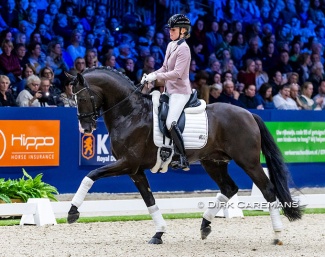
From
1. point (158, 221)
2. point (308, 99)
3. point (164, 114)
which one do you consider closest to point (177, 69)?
point (164, 114)

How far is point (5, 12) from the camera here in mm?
15070

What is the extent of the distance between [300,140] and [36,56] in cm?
524

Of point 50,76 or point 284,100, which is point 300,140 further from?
point 50,76

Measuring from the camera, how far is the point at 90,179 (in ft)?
28.9

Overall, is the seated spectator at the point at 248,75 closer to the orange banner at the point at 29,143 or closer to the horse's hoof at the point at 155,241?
the orange banner at the point at 29,143

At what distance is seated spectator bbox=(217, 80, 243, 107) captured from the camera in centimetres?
1552

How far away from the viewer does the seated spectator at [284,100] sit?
16.4m

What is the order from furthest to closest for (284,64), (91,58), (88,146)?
1. (284,64)
2. (91,58)
3. (88,146)

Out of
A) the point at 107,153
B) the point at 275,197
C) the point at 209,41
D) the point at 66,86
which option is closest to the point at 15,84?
the point at 66,86

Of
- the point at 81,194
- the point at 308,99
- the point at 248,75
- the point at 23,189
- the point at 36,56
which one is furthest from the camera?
the point at 248,75

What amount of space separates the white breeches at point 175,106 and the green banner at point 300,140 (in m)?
5.75

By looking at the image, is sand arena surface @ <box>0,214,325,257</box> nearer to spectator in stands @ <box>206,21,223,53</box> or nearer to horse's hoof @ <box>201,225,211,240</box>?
horse's hoof @ <box>201,225,211,240</box>

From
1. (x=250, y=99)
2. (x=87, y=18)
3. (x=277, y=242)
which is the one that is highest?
(x=87, y=18)

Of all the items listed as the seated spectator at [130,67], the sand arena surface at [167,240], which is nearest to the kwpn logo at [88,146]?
the sand arena surface at [167,240]
